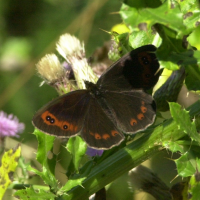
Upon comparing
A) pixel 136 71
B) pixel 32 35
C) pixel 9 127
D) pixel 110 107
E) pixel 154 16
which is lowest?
pixel 32 35

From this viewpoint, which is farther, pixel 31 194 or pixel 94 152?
pixel 94 152

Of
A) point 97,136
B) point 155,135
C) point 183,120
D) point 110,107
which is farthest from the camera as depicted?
point 110,107

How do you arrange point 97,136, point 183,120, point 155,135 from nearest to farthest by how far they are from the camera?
point 183,120 < point 155,135 < point 97,136

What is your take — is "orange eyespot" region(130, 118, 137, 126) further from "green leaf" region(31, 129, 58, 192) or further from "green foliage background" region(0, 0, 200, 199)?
"green leaf" region(31, 129, 58, 192)

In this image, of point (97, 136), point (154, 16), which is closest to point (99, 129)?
point (97, 136)

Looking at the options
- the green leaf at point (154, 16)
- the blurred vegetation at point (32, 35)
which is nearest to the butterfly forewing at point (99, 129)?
the green leaf at point (154, 16)

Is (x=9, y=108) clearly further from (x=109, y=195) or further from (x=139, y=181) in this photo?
(x=139, y=181)

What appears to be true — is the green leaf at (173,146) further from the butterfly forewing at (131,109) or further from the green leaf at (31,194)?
the green leaf at (31,194)

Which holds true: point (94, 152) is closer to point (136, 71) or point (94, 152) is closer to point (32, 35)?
point (136, 71)
